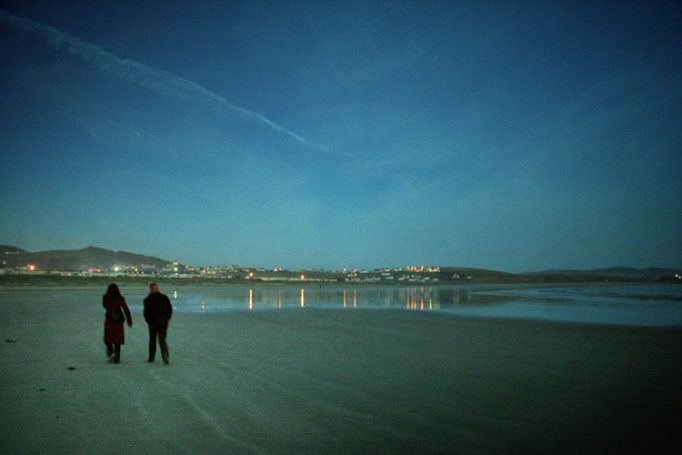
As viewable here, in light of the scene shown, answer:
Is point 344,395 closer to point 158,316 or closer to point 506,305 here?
point 158,316

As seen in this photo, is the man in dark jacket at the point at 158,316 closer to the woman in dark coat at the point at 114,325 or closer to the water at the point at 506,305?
the woman in dark coat at the point at 114,325

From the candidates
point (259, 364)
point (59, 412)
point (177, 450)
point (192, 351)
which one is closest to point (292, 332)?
point (192, 351)

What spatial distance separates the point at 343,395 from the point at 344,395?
2cm

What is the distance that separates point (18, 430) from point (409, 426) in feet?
18.1

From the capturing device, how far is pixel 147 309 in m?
11.4

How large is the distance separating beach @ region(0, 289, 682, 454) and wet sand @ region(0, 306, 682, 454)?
0.11 ft

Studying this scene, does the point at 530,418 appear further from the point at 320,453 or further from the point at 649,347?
the point at 649,347

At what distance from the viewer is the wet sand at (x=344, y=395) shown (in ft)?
20.6

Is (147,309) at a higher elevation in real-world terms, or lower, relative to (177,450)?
higher

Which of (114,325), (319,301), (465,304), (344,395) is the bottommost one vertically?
(319,301)

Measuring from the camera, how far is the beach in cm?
626

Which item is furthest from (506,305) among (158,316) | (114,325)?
(114,325)

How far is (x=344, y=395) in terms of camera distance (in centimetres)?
859

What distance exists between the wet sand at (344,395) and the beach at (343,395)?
32 millimetres
